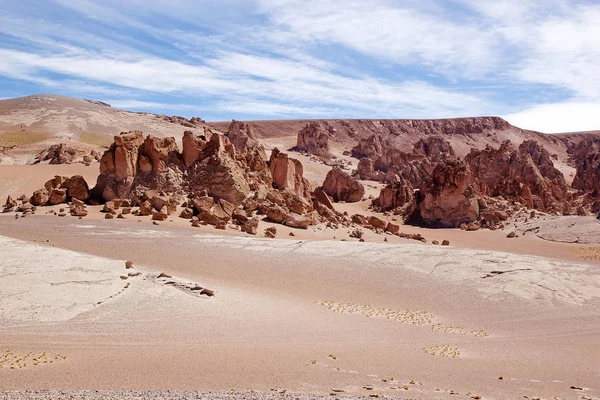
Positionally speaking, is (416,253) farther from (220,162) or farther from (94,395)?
(94,395)

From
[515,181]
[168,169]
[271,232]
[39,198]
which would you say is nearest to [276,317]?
[271,232]

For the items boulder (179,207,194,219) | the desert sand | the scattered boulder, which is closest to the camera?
the desert sand

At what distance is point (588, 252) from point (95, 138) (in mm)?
54472

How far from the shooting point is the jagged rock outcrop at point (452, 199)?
32562 millimetres

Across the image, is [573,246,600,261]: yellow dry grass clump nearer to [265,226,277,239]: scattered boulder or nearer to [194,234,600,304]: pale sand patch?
[194,234,600,304]: pale sand patch

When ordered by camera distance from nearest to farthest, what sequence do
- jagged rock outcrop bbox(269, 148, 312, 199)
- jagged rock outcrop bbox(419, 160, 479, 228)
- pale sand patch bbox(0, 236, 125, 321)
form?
1. pale sand patch bbox(0, 236, 125, 321)
2. jagged rock outcrop bbox(269, 148, 312, 199)
3. jagged rock outcrop bbox(419, 160, 479, 228)

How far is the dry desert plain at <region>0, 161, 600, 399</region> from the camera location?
27.0 feet

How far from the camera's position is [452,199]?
108 ft

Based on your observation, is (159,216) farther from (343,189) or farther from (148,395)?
(343,189)

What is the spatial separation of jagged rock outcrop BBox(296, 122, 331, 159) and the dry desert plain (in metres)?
53.6

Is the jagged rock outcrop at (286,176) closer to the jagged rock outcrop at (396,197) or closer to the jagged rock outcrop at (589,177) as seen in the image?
the jagged rock outcrop at (396,197)

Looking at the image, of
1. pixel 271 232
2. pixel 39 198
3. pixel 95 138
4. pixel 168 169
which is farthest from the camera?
pixel 95 138

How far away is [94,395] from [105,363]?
1604 mm

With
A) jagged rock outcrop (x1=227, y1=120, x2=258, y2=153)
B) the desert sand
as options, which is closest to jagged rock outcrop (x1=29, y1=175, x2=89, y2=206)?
the desert sand
